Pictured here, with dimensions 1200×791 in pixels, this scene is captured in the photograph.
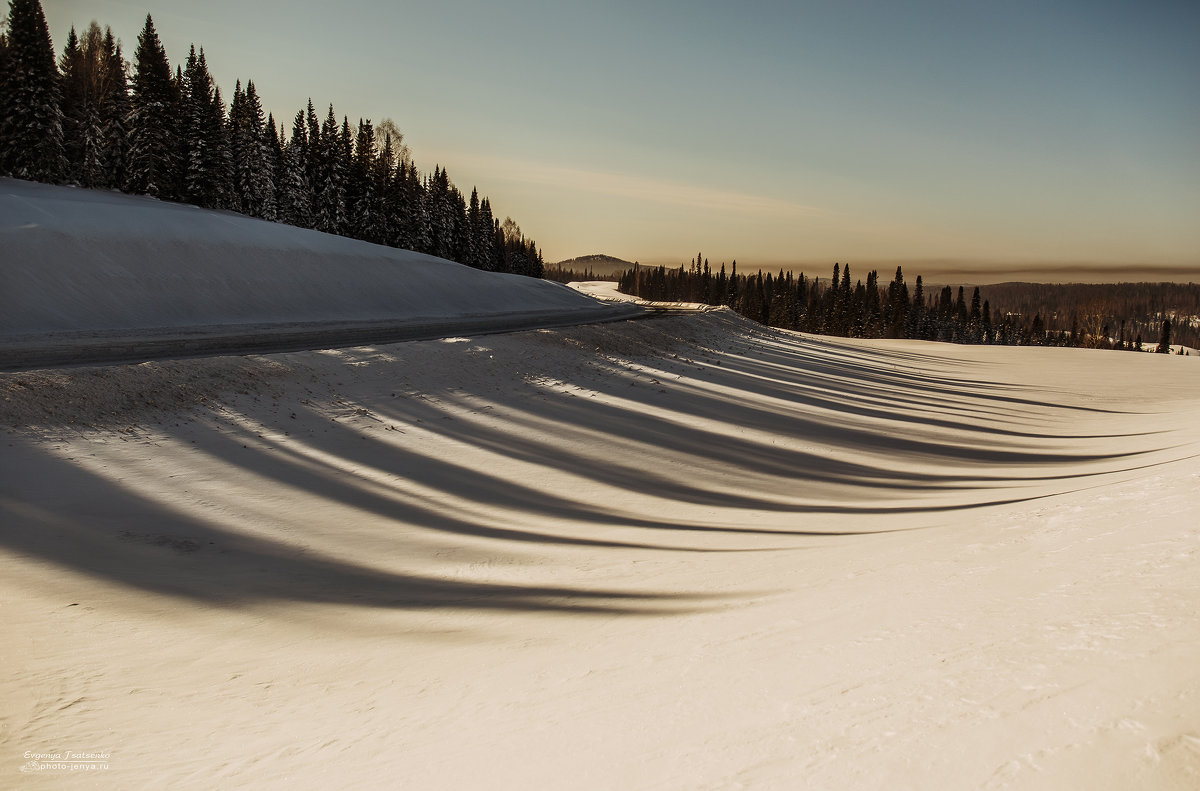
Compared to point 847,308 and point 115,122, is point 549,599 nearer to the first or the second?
point 115,122

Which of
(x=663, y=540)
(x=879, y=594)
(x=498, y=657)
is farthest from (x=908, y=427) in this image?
(x=498, y=657)

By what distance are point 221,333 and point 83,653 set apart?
17542 mm

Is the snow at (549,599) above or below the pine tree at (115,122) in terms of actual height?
below

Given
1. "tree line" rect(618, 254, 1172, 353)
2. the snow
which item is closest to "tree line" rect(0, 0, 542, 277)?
the snow

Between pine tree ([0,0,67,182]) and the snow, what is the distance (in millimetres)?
44756

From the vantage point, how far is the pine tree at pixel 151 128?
161 ft

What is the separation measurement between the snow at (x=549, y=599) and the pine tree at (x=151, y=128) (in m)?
45.5

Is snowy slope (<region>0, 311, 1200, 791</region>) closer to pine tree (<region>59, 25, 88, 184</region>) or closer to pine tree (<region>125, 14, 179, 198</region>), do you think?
pine tree (<region>125, 14, 179, 198</region>)

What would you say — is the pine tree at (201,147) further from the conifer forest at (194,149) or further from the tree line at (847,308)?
the tree line at (847,308)

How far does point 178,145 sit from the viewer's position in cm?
5216

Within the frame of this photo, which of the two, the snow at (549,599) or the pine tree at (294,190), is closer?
the snow at (549,599)

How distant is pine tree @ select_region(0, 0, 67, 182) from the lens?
43.6m

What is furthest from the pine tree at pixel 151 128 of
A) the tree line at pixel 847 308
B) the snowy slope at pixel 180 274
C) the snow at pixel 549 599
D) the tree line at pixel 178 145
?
the tree line at pixel 847 308

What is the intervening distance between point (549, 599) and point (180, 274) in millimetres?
27099
